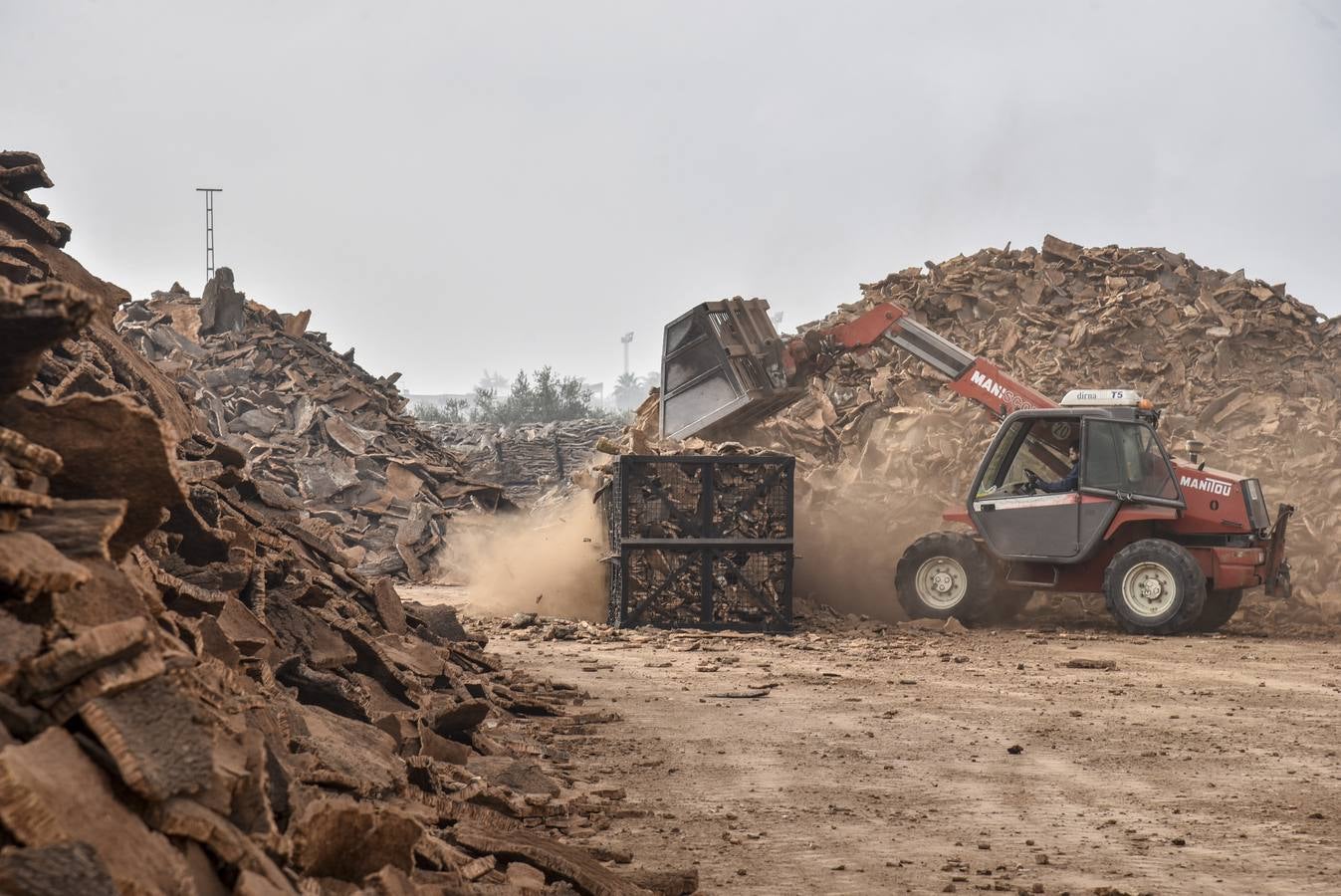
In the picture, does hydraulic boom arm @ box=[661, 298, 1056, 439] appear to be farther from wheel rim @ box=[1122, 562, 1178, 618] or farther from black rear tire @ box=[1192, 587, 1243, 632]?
black rear tire @ box=[1192, 587, 1243, 632]

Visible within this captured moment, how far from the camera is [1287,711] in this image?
10.5 meters

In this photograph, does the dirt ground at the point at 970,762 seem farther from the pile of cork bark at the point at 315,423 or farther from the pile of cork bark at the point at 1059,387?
the pile of cork bark at the point at 315,423

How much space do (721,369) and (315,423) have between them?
1178 cm

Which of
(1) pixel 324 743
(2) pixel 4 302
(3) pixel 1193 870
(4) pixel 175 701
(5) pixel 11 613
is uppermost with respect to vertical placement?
(2) pixel 4 302

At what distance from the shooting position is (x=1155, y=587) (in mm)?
14820

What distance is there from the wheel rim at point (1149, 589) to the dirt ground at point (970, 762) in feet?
1.47

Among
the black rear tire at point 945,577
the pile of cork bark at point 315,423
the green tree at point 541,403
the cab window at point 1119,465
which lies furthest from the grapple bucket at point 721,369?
the green tree at point 541,403

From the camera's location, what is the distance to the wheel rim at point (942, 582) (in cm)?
1591

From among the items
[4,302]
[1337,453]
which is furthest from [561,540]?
[4,302]

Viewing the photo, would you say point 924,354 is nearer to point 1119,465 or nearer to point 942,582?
point 942,582

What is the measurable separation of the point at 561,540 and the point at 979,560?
5.58m

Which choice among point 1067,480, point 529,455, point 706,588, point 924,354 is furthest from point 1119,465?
point 529,455

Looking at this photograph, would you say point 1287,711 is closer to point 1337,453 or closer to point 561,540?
point 561,540

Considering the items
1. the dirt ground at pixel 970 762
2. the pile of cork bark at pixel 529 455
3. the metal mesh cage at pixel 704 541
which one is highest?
the pile of cork bark at pixel 529 455
